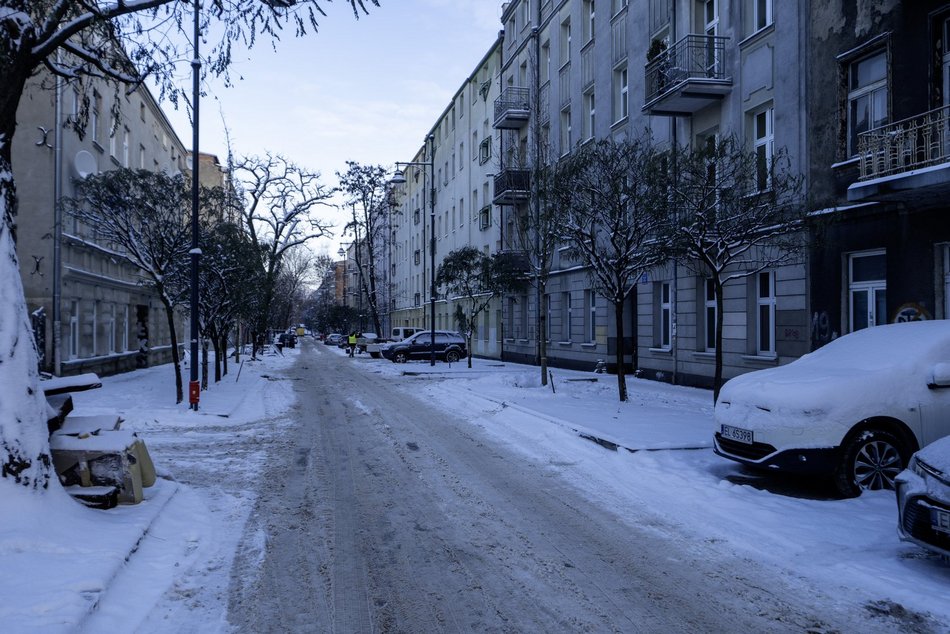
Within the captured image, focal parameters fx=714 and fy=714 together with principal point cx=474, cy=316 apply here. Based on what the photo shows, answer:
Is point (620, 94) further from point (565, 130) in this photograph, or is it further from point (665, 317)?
point (665, 317)

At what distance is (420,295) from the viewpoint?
60281mm

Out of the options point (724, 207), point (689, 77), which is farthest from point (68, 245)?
point (724, 207)

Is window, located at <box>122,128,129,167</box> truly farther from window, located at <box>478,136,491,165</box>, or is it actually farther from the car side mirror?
the car side mirror

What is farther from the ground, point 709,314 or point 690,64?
point 690,64

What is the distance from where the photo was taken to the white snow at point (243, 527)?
4.34 metres

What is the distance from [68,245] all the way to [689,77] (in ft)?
60.6

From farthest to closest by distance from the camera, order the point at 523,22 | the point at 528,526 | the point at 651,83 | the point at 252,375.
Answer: the point at 523,22 → the point at 252,375 → the point at 651,83 → the point at 528,526

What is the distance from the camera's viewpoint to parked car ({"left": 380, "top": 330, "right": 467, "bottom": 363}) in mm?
37250

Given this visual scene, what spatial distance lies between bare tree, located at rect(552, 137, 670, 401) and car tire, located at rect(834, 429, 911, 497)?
23.0ft

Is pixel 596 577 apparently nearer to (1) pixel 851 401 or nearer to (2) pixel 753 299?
(1) pixel 851 401

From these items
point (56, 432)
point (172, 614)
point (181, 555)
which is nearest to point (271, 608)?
point (172, 614)

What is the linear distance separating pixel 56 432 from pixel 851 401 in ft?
24.8

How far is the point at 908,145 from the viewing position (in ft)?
39.4

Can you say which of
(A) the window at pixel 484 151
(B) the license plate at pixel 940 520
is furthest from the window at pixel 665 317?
(A) the window at pixel 484 151
